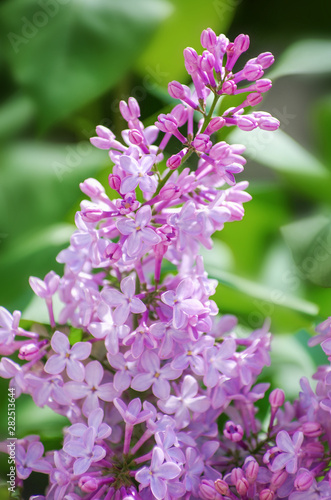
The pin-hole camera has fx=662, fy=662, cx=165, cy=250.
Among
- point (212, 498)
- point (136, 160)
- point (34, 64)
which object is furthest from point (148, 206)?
point (34, 64)

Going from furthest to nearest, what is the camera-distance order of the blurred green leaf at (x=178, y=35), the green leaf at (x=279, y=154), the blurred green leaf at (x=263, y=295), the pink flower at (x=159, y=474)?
the blurred green leaf at (x=178, y=35) < the green leaf at (x=279, y=154) < the blurred green leaf at (x=263, y=295) < the pink flower at (x=159, y=474)

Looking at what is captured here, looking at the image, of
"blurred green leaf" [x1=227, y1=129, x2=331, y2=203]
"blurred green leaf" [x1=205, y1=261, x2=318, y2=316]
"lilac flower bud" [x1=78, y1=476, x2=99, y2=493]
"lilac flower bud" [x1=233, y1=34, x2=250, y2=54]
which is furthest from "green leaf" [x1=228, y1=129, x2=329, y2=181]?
"lilac flower bud" [x1=78, y1=476, x2=99, y2=493]

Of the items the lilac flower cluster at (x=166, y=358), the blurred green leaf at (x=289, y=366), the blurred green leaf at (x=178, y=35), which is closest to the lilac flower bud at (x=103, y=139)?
the lilac flower cluster at (x=166, y=358)

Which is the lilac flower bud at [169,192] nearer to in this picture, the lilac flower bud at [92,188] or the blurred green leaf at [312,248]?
the lilac flower bud at [92,188]

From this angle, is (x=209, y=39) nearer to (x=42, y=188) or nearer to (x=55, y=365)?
(x=55, y=365)

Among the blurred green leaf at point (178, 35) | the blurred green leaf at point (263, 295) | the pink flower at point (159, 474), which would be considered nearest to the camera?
the pink flower at point (159, 474)

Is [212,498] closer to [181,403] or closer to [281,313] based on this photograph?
[181,403]
